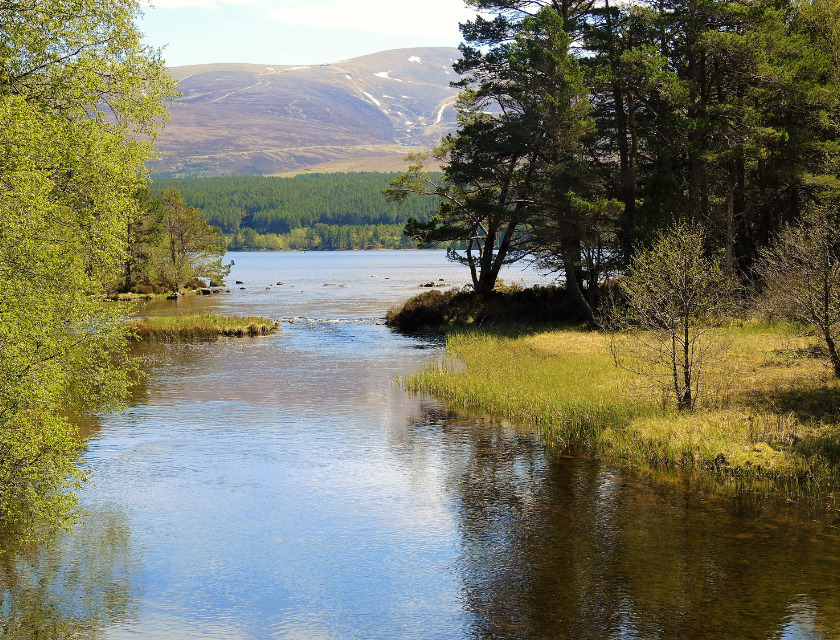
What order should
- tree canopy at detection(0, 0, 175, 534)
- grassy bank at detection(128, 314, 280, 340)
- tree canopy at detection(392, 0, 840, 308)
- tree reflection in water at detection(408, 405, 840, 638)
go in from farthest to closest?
grassy bank at detection(128, 314, 280, 340) < tree canopy at detection(392, 0, 840, 308) < tree canopy at detection(0, 0, 175, 534) < tree reflection in water at detection(408, 405, 840, 638)

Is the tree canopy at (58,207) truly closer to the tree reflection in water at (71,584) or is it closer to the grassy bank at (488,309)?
the tree reflection in water at (71,584)

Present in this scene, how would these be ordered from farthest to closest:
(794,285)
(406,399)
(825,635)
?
(406,399) < (794,285) < (825,635)

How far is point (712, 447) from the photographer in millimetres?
23109

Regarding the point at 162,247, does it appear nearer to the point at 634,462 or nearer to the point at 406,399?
the point at 406,399

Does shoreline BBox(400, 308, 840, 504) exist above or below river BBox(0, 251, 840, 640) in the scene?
above

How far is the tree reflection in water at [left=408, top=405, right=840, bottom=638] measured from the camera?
13953 mm

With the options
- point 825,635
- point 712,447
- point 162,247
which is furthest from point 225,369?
point 162,247

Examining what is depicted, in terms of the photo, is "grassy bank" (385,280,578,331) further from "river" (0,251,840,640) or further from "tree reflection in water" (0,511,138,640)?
"tree reflection in water" (0,511,138,640)

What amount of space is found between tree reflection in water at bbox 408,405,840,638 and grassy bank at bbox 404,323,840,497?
1.64 meters

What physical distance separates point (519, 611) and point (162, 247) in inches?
3578

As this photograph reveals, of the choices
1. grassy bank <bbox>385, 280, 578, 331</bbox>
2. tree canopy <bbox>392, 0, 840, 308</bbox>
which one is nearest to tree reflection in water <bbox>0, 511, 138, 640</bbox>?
tree canopy <bbox>392, 0, 840, 308</bbox>

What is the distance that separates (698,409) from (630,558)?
10546 mm

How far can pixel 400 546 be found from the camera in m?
18.1

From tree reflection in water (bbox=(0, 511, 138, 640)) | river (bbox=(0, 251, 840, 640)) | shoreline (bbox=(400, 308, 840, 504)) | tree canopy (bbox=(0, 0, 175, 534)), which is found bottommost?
river (bbox=(0, 251, 840, 640))
